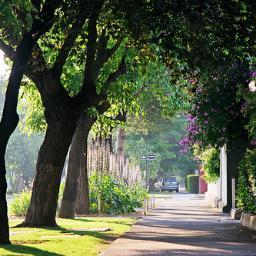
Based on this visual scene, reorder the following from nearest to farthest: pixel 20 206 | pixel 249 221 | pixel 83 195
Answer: pixel 249 221
pixel 20 206
pixel 83 195

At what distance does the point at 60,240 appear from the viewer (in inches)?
632

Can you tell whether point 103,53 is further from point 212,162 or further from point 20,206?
point 212,162

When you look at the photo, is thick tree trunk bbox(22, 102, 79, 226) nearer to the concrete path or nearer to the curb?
the concrete path

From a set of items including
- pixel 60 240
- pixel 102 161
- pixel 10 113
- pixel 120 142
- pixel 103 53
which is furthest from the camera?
pixel 120 142

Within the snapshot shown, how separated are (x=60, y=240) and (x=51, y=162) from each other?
153 inches

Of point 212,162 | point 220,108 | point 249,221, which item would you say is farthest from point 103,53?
point 212,162

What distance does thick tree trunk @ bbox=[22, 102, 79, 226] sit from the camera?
63.6ft

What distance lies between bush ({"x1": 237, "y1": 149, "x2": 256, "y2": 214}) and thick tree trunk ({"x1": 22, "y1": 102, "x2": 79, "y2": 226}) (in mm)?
5124

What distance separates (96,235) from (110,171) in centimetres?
1629

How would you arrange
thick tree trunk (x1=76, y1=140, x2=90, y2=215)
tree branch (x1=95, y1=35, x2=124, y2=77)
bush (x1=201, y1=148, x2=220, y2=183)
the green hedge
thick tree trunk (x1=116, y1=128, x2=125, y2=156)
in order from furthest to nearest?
1. the green hedge
2. thick tree trunk (x1=116, y1=128, x2=125, y2=156)
3. bush (x1=201, y1=148, x2=220, y2=183)
4. thick tree trunk (x1=76, y1=140, x2=90, y2=215)
5. tree branch (x1=95, y1=35, x2=124, y2=77)

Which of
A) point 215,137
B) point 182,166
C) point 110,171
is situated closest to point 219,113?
point 215,137

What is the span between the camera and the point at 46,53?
21062mm

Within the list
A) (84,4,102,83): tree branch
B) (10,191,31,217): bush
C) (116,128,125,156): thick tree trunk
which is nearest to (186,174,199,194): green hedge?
(116,128,125,156): thick tree trunk

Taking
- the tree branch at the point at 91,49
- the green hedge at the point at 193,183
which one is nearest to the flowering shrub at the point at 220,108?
the tree branch at the point at 91,49
